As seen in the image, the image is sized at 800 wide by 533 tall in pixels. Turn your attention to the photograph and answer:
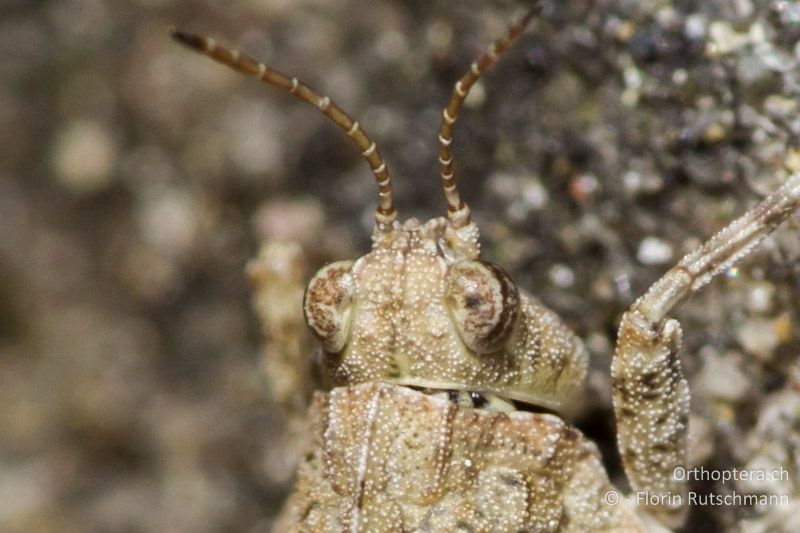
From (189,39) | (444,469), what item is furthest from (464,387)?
(189,39)

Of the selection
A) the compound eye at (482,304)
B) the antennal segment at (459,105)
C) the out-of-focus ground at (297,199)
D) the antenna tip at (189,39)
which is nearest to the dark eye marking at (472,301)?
the compound eye at (482,304)

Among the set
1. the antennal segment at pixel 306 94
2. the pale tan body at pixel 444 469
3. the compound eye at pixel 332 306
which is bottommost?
the pale tan body at pixel 444 469

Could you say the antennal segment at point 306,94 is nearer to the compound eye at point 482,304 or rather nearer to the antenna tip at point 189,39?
the antenna tip at point 189,39

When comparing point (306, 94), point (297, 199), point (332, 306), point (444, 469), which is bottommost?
point (444, 469)

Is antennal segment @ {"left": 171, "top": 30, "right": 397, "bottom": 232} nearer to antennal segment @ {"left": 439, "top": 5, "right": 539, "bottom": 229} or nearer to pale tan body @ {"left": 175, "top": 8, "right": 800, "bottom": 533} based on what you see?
pale tan body @ {"left": 175, "top": 8, "right": 800, "bottom": 533}

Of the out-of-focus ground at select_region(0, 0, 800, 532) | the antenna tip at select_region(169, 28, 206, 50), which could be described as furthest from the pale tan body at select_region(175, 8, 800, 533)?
the out-of-focus ground at select_region(0, 0, 800, 532)

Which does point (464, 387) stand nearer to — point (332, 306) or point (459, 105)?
point (332, 306)

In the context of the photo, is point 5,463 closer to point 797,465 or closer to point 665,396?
point 665,396

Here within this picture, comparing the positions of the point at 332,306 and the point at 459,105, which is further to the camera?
the point at 332,306
